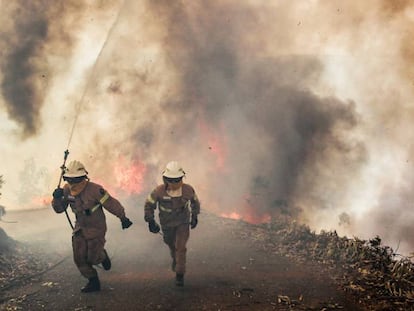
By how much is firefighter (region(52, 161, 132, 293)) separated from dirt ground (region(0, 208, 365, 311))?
462 millimetres

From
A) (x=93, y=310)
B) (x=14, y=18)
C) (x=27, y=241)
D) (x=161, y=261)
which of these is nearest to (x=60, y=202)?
(x=93, y=310)

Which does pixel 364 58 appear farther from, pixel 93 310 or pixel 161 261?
pixel 93 310

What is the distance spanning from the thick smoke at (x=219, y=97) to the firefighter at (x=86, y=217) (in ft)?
33.1

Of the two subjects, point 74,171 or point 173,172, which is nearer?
point 74,171

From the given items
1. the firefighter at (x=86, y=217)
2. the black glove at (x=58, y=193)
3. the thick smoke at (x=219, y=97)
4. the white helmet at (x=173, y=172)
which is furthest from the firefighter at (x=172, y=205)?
the thick smoke at (x=219, y=97)

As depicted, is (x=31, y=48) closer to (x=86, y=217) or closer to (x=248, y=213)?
(x=86, y=217)

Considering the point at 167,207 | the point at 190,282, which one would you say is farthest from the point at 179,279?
the point at 167,207

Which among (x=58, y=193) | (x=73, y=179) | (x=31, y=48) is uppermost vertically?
(x=31, y=48)

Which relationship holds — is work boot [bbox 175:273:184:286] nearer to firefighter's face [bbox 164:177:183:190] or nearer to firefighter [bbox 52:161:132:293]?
firefighter [bbox 52:161:132:293]

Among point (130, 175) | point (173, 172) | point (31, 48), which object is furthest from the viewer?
point (130, 175)

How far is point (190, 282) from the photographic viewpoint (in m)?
6.63

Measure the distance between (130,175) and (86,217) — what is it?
425 inches

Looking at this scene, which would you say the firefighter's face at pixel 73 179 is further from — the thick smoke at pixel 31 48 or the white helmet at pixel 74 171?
the thick smoke at pixel 31 48

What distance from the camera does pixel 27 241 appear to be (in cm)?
1018
